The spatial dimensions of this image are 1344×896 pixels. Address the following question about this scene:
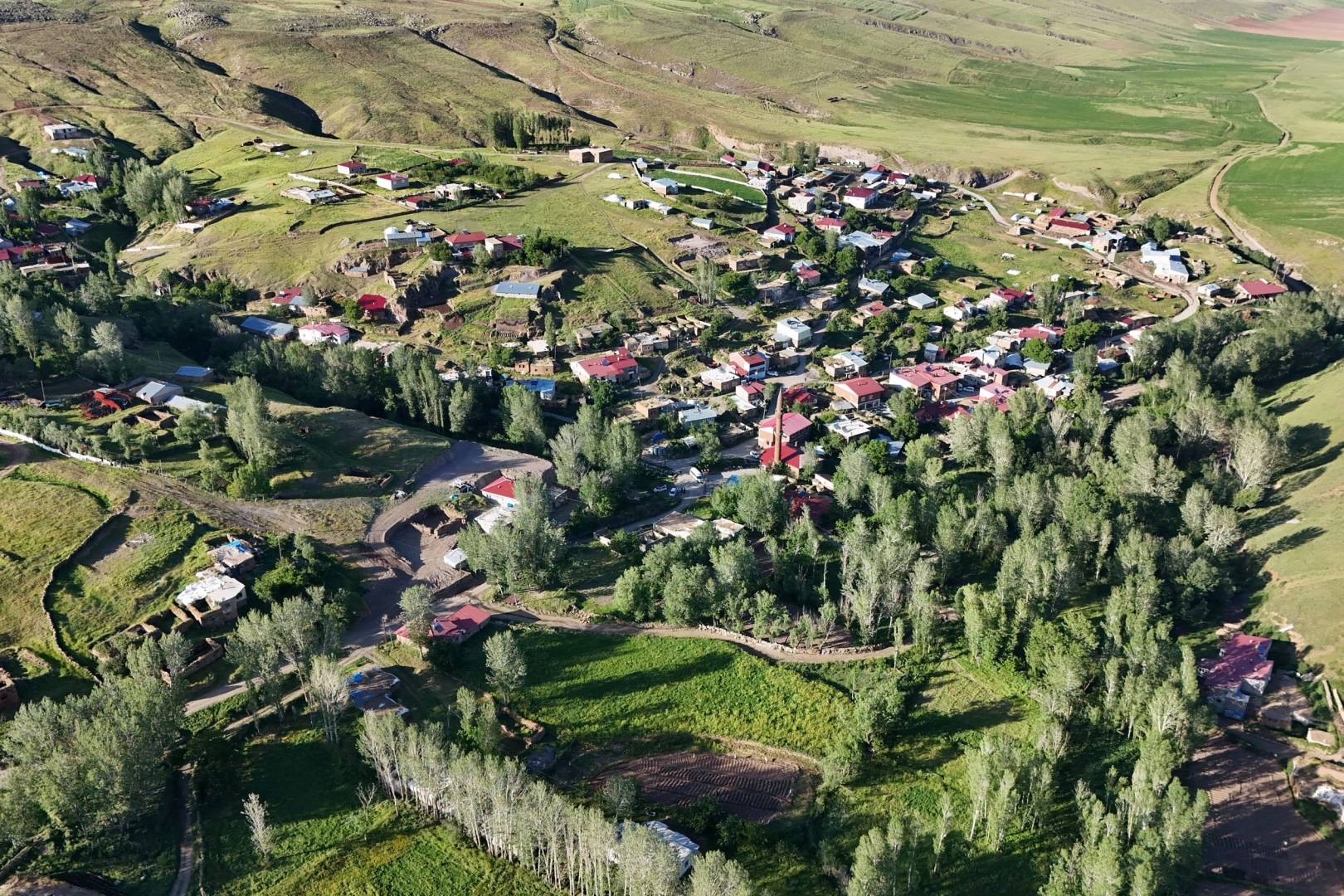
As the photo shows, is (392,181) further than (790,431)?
Yes

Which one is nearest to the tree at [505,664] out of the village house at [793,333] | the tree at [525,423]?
the tree at [525,423]

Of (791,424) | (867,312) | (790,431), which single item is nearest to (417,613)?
(790,431)

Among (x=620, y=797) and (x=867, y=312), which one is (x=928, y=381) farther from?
(x=620, y=797)

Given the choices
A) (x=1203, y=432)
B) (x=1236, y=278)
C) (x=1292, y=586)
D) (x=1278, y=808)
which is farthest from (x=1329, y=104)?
(x=1278, y=808)

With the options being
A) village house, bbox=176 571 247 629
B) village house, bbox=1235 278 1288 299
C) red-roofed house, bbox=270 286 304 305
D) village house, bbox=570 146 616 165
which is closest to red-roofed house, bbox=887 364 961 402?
village house, bbox=1235 278 1288 299

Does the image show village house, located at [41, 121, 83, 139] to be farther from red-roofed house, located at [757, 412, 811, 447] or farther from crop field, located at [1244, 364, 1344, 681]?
crop field, located at [1244, 364, 1344, 681]

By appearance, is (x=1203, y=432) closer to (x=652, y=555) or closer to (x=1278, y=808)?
(x=1278, y=808)
